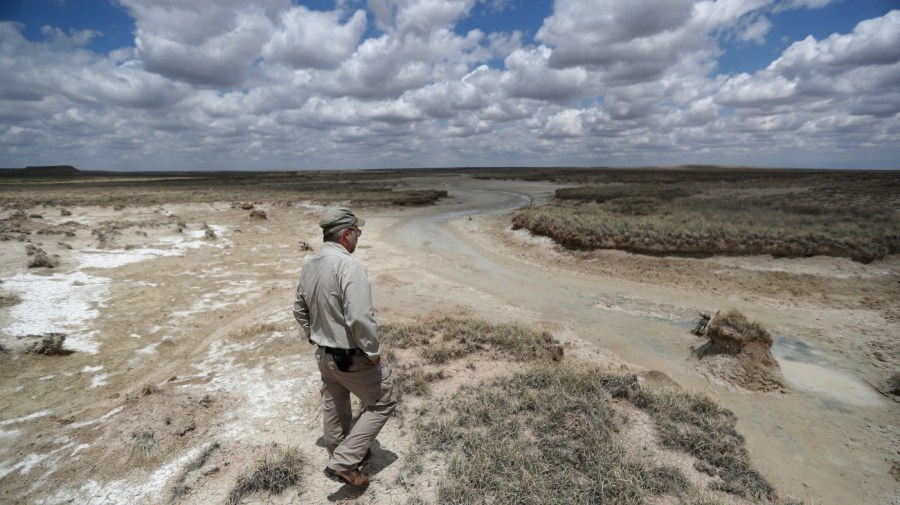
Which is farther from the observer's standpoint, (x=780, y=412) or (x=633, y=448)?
(x=780, y=412)

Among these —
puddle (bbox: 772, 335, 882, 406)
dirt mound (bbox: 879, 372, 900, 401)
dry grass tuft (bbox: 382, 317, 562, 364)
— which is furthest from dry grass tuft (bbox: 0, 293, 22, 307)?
dirt mound (bbox: 879, 372, 900, 401)

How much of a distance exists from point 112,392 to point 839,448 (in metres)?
→ 11.5

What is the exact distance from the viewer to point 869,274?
1248cm

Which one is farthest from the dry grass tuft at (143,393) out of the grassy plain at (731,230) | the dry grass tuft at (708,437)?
the grassy plain at (731,230)

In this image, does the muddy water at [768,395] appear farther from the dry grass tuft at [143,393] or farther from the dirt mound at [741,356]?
the dry grass tuft at [143,393]

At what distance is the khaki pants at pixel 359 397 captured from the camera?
3.89 meters

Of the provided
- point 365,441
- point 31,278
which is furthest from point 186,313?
point 365,441

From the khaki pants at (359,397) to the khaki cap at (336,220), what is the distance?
1214 millimetres

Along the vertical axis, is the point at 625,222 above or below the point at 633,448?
above

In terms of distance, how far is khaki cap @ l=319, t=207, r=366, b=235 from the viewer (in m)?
3.91

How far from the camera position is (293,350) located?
309 inches

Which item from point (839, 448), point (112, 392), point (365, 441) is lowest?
point (839, 448)

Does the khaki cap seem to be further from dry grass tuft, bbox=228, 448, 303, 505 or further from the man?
dry grass tuft, bbox=228, 448, 303, 505

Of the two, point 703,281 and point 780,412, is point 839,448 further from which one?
point 703,281
